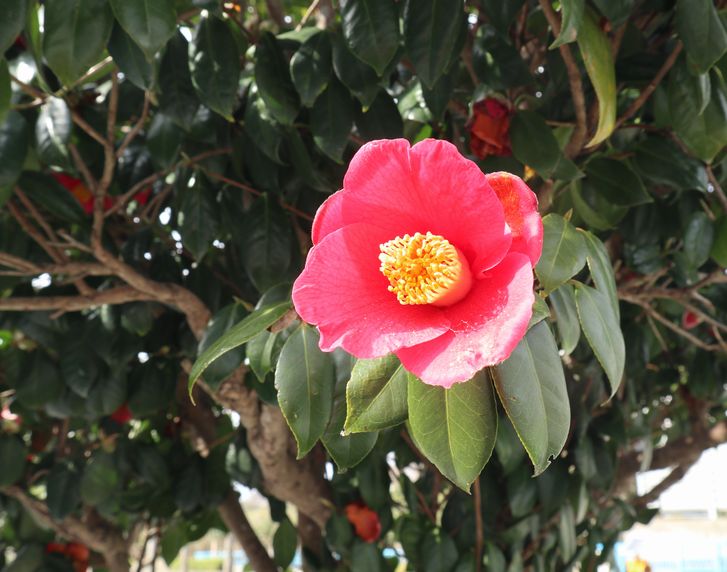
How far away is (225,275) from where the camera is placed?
5.16 feet

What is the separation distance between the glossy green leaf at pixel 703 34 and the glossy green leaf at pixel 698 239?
0.34 metres

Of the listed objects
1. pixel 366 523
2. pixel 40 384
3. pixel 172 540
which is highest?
pixel 40 384

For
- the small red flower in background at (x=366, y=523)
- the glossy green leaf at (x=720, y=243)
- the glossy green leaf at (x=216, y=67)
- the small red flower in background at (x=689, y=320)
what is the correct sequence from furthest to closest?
1. the small red flower in background at (x=366, y=523)
2. the small red flower in background at (x=689, y=320)
3. the glossy green leaf at (x=720, y=243)
4. the glossy green leaf at (x=216, y=67)

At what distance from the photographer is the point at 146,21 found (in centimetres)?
83

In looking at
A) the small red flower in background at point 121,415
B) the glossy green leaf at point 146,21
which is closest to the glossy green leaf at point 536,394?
the glossy green leaf at point 146,21

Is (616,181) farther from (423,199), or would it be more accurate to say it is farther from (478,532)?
(478,532)

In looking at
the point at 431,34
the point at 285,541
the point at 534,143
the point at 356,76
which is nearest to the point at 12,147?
the point at 356,76

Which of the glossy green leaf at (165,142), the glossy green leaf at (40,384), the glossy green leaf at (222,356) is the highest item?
the glossy green leaf at (165,142)

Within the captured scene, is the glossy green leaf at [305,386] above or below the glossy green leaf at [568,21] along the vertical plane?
below

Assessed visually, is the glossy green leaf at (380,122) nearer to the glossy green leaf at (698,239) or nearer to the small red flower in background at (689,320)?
the glossy green leaf at (698,239)

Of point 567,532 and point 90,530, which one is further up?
point 567,532

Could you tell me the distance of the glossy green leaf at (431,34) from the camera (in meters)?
0.90

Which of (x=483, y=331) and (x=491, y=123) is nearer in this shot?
(x=483, y=331)

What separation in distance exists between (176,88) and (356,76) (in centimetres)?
29
